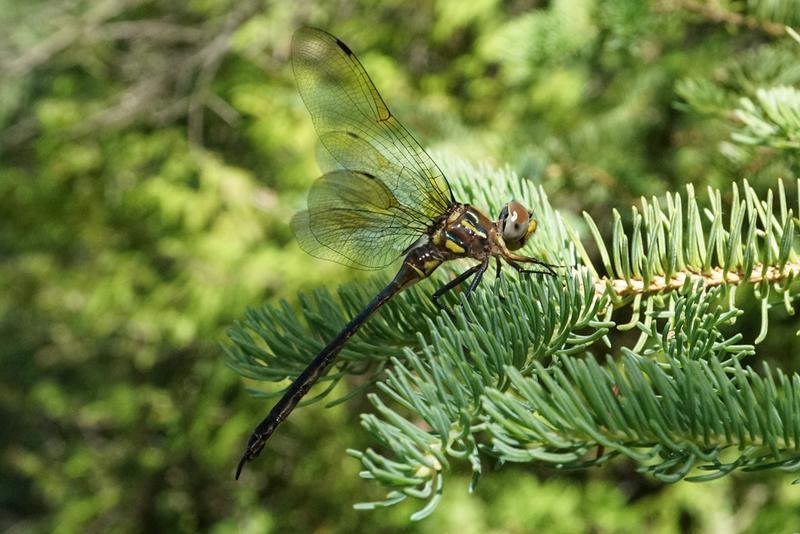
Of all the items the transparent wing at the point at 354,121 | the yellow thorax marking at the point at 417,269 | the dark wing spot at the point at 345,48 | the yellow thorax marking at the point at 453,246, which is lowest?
the yellow thorax marking at the point at 417,269

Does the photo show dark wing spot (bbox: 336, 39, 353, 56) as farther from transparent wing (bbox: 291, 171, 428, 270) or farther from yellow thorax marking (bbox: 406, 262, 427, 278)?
yellow thorax marking (bbox: 406, 262, 427, 278)

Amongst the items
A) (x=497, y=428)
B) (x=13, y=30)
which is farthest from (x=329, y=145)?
(x=13, y=30)

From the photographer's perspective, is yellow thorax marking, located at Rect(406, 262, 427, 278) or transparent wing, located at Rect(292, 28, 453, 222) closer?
yellow thorax marking, located at Rect(406, 262, 427, 278)

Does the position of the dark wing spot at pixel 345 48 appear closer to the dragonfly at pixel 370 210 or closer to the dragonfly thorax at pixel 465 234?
the dragonfly at pixel 370 210

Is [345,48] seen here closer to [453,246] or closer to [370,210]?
[370,210]

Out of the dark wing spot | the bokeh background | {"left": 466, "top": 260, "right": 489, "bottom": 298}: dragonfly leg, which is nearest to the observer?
{"left": 466, "top": 260, "right": 489, "bottom": 298}: dragonfly leg

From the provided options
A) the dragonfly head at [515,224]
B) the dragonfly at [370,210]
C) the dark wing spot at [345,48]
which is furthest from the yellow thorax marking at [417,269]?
the dark wing spot at [345,48]

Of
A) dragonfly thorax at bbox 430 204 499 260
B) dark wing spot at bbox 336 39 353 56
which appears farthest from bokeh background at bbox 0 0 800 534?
dragonfly thorax at bbox 430 204 499 260

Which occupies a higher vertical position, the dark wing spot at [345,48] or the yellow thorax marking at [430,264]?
the dark wing spot at [345,48]
